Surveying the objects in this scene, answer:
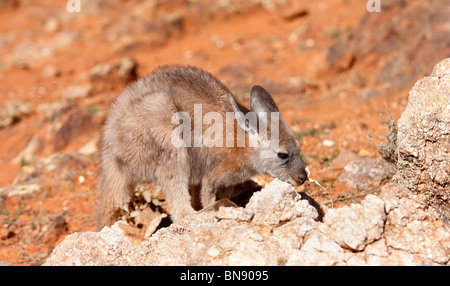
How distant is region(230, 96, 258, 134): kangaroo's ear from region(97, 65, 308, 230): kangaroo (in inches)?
0.5

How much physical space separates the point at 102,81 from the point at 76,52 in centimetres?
439

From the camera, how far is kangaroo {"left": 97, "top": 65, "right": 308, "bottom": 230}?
17.5ft

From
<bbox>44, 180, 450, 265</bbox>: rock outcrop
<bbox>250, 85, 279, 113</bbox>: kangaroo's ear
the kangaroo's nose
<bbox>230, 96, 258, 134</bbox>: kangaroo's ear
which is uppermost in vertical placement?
<bbox>250, 85, 279, 113</bbox>: kangaroo's ear

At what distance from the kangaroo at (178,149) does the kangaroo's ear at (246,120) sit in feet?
0.04

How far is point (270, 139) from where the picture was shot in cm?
552

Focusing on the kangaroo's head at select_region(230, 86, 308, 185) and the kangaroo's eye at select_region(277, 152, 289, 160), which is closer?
the kangaroo's head at select_region(230, 86, 308, 185)

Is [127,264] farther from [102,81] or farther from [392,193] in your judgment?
[102,81]

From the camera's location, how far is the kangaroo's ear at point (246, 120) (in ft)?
17.9

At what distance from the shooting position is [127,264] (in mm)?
4004

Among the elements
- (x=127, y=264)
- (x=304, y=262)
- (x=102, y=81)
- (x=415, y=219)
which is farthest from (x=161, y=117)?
(x=102, y=81)

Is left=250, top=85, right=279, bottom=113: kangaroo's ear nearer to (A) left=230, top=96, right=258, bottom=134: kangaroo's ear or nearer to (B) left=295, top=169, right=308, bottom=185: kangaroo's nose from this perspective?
(A) left=230, top=96, right=258, bottom=134: kangaroo's ear

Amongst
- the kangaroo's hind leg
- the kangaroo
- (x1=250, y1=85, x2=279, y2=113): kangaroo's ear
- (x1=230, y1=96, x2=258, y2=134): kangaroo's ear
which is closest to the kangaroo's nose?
the kangaroo

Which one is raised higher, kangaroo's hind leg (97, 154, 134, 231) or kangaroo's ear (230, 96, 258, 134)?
kangaroo's ear (230, 96, 258, 134)

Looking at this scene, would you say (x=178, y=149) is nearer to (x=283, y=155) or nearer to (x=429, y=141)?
(x=283, y=155)
